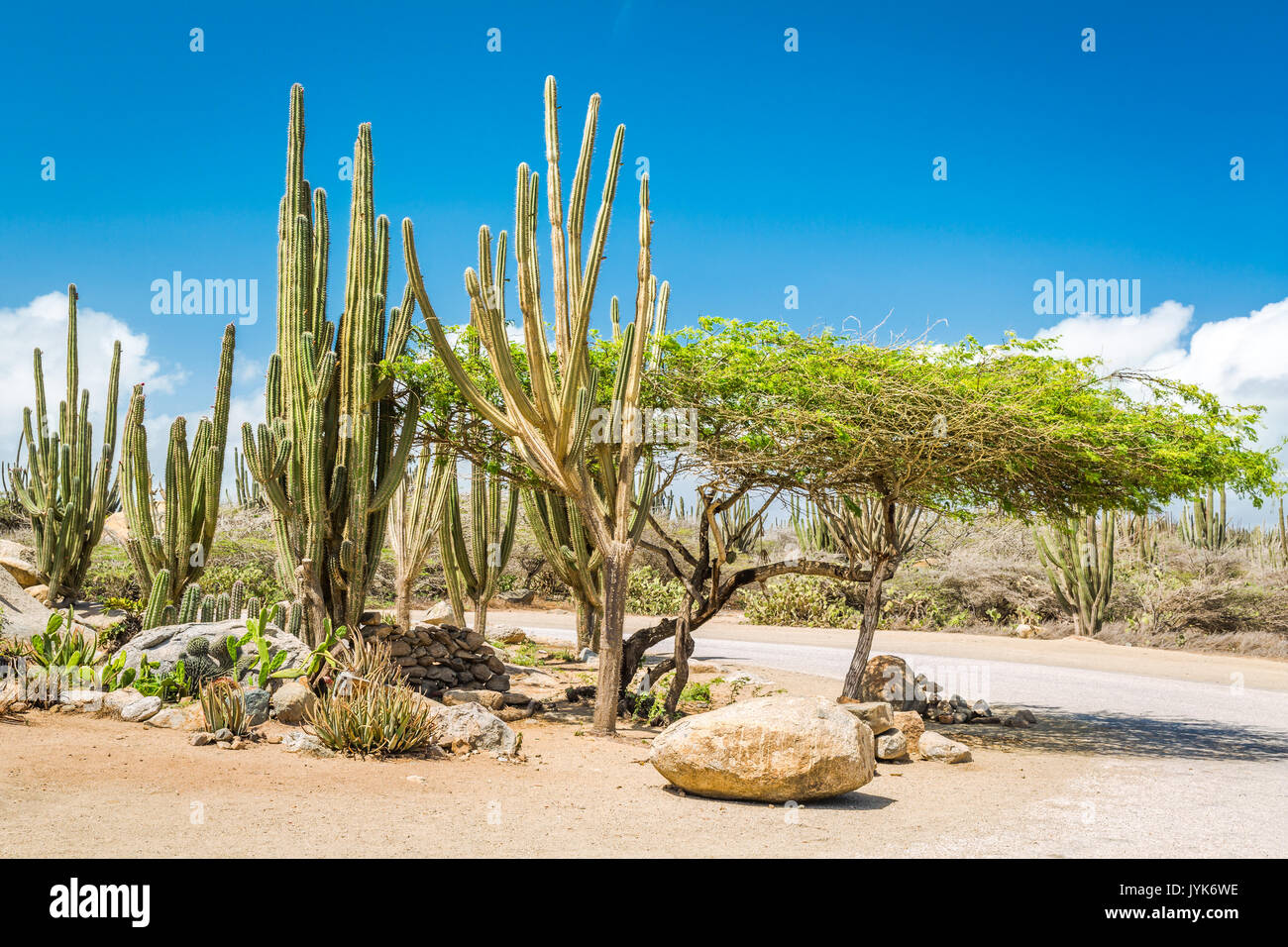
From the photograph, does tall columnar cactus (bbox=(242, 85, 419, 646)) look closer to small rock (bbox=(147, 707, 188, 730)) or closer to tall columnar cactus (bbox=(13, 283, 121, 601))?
small rock (bbox=(147, 707, 188, 730))

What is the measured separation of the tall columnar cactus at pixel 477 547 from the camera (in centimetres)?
1700

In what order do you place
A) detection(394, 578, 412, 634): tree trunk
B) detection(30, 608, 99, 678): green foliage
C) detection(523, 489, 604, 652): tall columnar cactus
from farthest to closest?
detection(394, 578, 412, 634): tree trunk, detection(523, 489, 604, 652): tall columnar cactus, detection(30, 608, 99, 678): green foliage

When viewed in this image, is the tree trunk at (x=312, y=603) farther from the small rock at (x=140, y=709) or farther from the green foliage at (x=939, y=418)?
the green foliage at (x=939, y=418)

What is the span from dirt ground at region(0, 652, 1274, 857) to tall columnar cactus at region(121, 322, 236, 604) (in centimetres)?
381

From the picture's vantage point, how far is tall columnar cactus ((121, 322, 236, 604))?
1169 centimetres

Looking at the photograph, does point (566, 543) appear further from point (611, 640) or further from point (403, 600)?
point (611, 640)

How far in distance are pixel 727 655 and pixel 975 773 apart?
1097cm

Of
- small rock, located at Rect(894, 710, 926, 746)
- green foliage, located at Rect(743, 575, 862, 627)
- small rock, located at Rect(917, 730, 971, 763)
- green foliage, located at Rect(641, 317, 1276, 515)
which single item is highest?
green foliage, located at Rect(641, 317, 1276, 515)

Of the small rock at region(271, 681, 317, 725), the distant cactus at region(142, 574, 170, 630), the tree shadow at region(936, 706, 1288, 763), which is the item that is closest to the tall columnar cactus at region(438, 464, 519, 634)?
the distant cactus at region(142, 574, 170, 630)

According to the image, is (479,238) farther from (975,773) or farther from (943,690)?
(943,690)

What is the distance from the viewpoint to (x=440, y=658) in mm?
12000

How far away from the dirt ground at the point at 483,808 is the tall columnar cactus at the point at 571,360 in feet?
7.02

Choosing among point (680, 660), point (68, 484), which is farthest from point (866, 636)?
point (68, 484)

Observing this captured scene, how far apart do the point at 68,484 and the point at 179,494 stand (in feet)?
21.5
